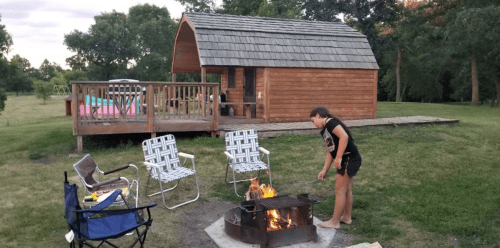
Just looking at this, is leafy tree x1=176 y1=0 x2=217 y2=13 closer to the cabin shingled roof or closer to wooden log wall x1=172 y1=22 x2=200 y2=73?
wooden log wall x1=172 y1=22 x2=200 y2=73

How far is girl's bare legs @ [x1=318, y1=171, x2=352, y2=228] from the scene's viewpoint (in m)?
4.88

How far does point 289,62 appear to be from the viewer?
1341 centimetres

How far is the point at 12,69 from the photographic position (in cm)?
2284

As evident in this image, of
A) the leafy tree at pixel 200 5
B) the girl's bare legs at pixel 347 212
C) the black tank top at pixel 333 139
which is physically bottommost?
the girl's bare legs at pixel 347 212

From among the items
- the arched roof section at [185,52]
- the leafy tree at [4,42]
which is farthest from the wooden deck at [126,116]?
the leafy tree at [4,42]

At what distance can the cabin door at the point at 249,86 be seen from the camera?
14812mm

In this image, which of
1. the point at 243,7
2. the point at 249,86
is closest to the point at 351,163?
the point at 249,86

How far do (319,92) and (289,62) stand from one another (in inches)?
60.0

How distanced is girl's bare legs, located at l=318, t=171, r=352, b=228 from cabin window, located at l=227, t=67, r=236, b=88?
12.1 m

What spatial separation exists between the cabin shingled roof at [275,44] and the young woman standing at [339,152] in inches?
310

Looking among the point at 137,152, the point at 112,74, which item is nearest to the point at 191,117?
the point at 137,152

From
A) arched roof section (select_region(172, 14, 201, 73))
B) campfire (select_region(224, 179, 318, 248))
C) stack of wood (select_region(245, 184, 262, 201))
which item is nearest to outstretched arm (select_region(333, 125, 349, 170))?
campfire (select_region(224, 179, 318, 248))

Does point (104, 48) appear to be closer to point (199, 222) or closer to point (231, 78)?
point (231, 78)

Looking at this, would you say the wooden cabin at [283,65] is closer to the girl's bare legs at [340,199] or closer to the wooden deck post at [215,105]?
the wooden deck post at [215,105]
